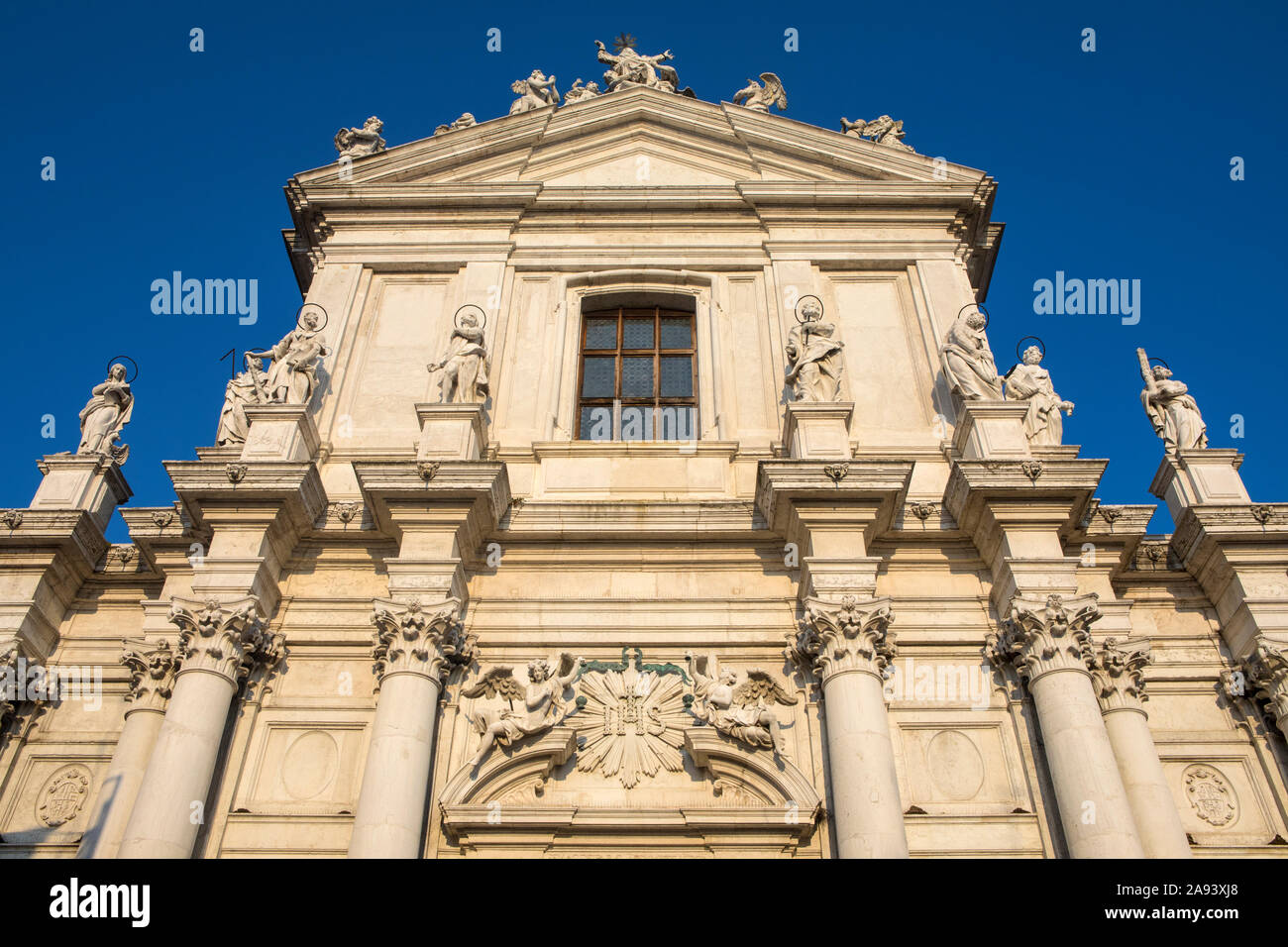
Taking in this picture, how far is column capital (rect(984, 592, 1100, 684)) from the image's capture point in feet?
34.0

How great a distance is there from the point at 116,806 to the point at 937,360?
33.6 ft

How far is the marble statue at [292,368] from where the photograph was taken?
1309 centimetres

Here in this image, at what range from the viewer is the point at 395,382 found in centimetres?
1423

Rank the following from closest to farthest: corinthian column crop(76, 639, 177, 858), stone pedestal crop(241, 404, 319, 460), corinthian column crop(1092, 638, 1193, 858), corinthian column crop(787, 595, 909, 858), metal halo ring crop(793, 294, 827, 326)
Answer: corinthian column crop(787, 595, 909, 858) < corinthian column crop(1092, 638, 1193, 858) < corinthian column crop(76, 639, 177, 858) < stone pedestal crop(241, 404, 319, 460) < metal halo ring crop(793, 294, 827, 326)

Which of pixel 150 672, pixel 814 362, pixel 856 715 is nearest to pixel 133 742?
pixel 150 672

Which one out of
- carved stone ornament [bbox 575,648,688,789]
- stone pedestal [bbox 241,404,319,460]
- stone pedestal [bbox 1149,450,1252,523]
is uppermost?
stone pedestal [bbox 241,404,319,460]

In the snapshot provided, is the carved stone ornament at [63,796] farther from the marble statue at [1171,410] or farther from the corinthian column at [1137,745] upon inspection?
the marble statue at [1171,410]

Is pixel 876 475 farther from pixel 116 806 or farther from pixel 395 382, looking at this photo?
pixel 116 806

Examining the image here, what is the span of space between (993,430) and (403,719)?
6.84m

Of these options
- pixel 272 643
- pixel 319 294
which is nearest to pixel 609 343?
pixel 319 294

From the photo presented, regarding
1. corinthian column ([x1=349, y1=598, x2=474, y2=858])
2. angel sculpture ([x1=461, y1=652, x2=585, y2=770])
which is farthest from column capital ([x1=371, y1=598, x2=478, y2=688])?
angel sculpture ([x1=461, y1=652, x2=585, y2=770])

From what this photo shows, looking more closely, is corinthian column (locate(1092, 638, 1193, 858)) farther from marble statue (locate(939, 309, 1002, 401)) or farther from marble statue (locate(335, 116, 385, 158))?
marble statue (locate(335, 116, 385, 158))

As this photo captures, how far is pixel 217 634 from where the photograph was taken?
35.0ft

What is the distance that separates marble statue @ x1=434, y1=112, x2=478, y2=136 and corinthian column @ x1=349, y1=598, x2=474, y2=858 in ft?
29.5
